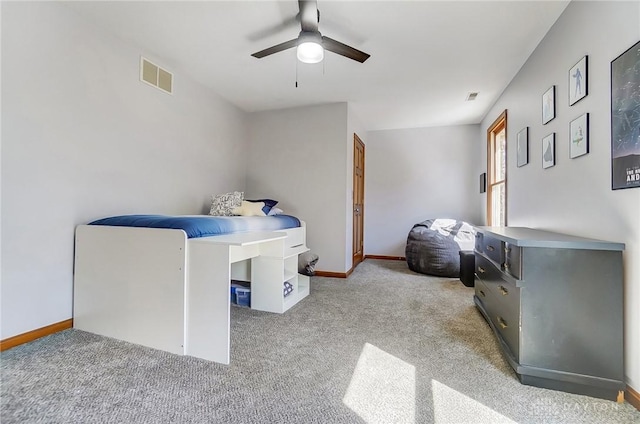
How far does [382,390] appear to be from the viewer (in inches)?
53.7

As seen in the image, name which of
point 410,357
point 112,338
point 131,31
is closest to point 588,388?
point 410,357

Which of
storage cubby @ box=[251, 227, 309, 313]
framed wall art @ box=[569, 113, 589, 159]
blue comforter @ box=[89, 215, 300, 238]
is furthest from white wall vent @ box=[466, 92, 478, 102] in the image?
blue comforter @ box=[89, 215, 300, 238]

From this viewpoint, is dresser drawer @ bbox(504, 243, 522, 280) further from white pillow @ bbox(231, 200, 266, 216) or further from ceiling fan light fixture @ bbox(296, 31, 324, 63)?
white pillow @ bbox(231, 200, 266, 216)

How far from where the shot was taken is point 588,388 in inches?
53.0

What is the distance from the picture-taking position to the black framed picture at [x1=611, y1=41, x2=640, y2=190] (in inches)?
50.7

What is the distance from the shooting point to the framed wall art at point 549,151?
207 cm

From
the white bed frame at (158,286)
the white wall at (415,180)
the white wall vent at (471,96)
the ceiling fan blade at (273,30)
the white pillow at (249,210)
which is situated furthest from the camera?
the white wall at (415,180)

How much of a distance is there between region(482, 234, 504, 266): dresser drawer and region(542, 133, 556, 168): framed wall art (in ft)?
2.41

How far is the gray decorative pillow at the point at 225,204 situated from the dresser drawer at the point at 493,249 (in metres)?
2.51

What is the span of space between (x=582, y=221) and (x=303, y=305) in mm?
Result: 2153

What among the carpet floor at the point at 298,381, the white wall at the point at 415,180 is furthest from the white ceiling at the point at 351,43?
the carpet floor at the point at 298,381

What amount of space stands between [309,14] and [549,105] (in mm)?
1932

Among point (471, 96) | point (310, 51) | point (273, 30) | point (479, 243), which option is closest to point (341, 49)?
point (310, 51)

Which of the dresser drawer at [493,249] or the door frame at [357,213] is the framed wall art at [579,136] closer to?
the dresser drawer at [493,249]
